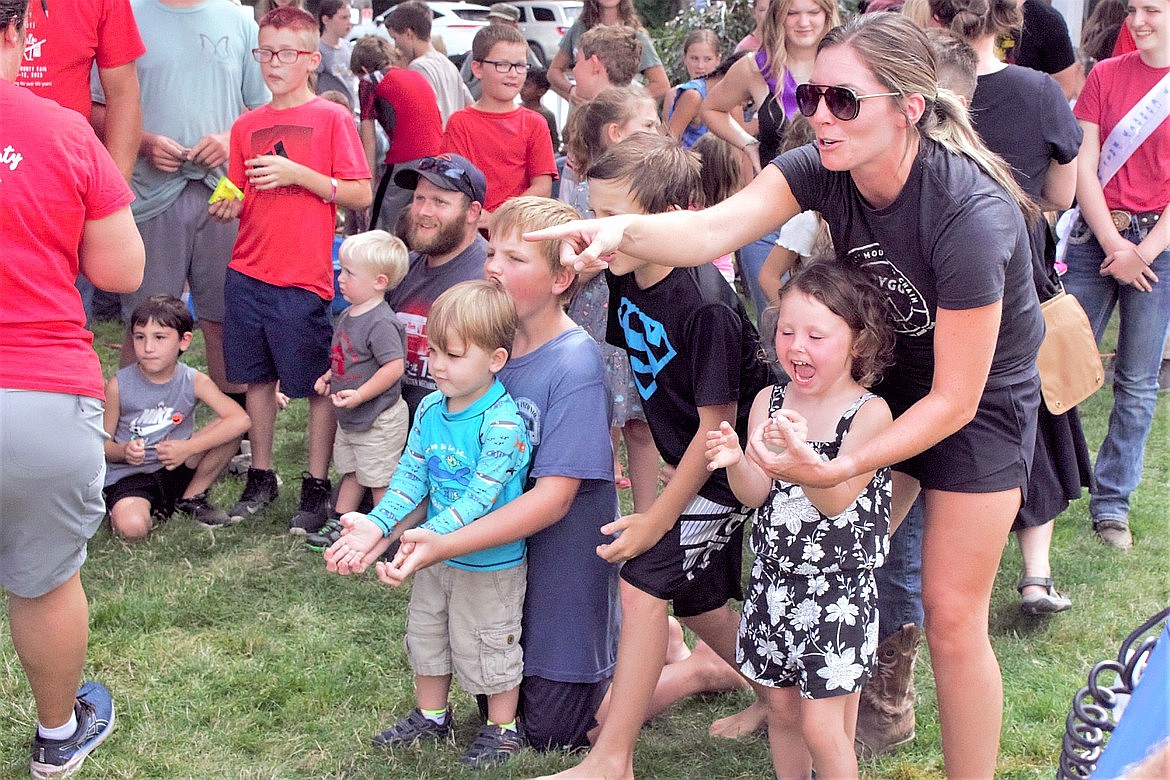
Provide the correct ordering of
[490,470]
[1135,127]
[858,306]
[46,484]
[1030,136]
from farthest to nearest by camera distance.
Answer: [1135,127]
[1030,136]
[490,470]
[46,484]
[858,306]

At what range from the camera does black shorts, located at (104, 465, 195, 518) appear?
484 cm

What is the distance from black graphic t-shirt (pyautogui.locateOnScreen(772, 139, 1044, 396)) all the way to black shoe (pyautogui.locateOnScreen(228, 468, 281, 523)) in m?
3.12

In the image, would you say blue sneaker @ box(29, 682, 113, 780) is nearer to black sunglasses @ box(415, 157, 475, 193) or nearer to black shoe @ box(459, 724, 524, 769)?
black shoe @ box(459, 724, 524, 769)

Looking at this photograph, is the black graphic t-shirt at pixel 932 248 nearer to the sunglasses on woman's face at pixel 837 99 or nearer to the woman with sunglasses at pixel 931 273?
the woman with sunglasses at pixel 931 273

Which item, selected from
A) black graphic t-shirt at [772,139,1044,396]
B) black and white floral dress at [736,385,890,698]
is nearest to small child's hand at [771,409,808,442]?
black and white floral dress at [736,385,890,698]

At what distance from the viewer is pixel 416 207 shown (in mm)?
4469

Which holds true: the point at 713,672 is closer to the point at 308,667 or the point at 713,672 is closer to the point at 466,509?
the point at 466,509

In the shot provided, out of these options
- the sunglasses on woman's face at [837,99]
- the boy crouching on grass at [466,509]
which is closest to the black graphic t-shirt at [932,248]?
the sunglasses on woman's face at [837,99]

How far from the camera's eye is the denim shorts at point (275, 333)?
4.94 m

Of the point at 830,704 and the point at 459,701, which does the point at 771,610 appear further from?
the point at 459,701

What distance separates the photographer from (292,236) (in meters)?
4.94

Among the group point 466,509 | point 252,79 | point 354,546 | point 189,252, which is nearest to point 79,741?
point 354,546

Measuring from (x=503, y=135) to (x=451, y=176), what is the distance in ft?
5.06

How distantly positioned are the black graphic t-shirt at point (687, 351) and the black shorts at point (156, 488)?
2.60 meters
